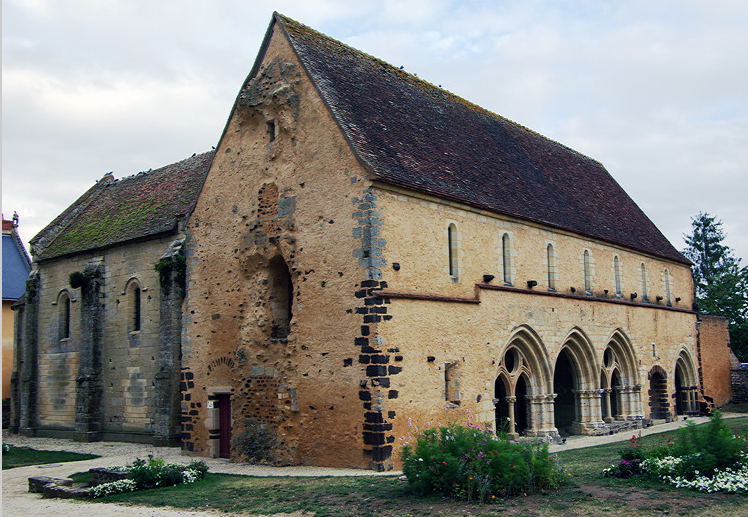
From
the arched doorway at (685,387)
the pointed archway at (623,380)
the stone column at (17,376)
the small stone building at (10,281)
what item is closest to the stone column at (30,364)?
the stone column at (17,376)

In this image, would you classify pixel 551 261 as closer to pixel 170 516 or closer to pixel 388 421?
pixel 388 421

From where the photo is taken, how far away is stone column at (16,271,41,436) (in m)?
28.9

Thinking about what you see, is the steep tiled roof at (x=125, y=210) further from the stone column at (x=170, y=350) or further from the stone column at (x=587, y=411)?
the stone column at (x=587, y=411)

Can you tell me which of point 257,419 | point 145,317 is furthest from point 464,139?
point 145,317

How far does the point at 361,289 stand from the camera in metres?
15.9

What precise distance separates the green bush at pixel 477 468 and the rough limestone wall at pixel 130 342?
15204 millimetres

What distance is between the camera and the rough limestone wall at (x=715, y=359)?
3269cm

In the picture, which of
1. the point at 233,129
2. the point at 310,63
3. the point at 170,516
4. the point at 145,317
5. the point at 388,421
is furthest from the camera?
the point at 145,317

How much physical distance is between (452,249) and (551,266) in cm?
515

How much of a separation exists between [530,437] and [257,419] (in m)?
7.97

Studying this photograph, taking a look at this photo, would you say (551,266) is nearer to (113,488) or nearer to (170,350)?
(170,350)

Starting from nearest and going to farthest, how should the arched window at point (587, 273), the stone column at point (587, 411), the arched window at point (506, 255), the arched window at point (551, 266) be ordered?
the arched window at point (506, 255) < the arched window at point (551, 266) < the stone column at point (587, 411) < the arched window at point (587, 273)

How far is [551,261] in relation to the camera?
22188 millimetres

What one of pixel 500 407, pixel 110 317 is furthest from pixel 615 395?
pixel 110 317
